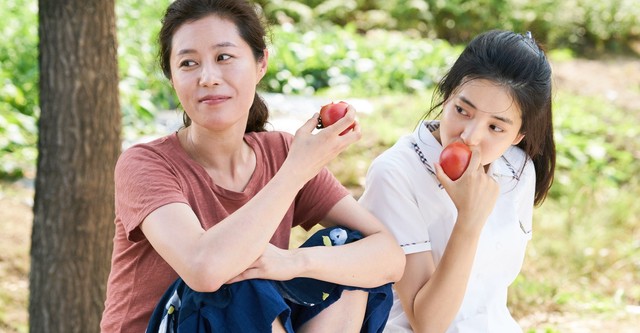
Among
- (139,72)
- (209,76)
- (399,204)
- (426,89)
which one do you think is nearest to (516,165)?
(399,204)

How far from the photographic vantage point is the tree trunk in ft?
10.5

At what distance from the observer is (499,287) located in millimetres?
2654

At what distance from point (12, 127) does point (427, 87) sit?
411 centimetres


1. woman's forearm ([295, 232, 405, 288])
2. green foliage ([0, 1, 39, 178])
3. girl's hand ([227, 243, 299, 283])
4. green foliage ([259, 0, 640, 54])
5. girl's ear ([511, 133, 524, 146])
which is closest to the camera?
girl's hand ([227, 243, 299, 283])

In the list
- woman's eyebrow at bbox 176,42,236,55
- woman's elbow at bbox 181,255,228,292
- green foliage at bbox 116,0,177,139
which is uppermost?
woman's eyebrow at bbox 176,42,236,55

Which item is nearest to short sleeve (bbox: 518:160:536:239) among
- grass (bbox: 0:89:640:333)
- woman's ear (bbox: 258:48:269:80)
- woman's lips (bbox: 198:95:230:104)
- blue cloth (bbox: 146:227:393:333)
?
blue cloth (bbox: 146:227:393:333)

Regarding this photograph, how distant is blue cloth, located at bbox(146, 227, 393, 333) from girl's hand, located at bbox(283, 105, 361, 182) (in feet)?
0.97

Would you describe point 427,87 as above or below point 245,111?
below

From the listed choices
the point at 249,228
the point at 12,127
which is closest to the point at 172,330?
the point at 249,228

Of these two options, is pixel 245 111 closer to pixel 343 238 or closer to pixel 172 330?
pixel 343 238

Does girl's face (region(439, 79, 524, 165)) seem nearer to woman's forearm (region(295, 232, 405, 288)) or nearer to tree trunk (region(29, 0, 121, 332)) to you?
woman's forearm (region(295, 232, 405, 288))

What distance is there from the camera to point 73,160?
324cm

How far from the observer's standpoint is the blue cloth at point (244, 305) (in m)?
2.04

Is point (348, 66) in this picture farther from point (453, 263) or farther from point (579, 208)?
point (453, 263)
